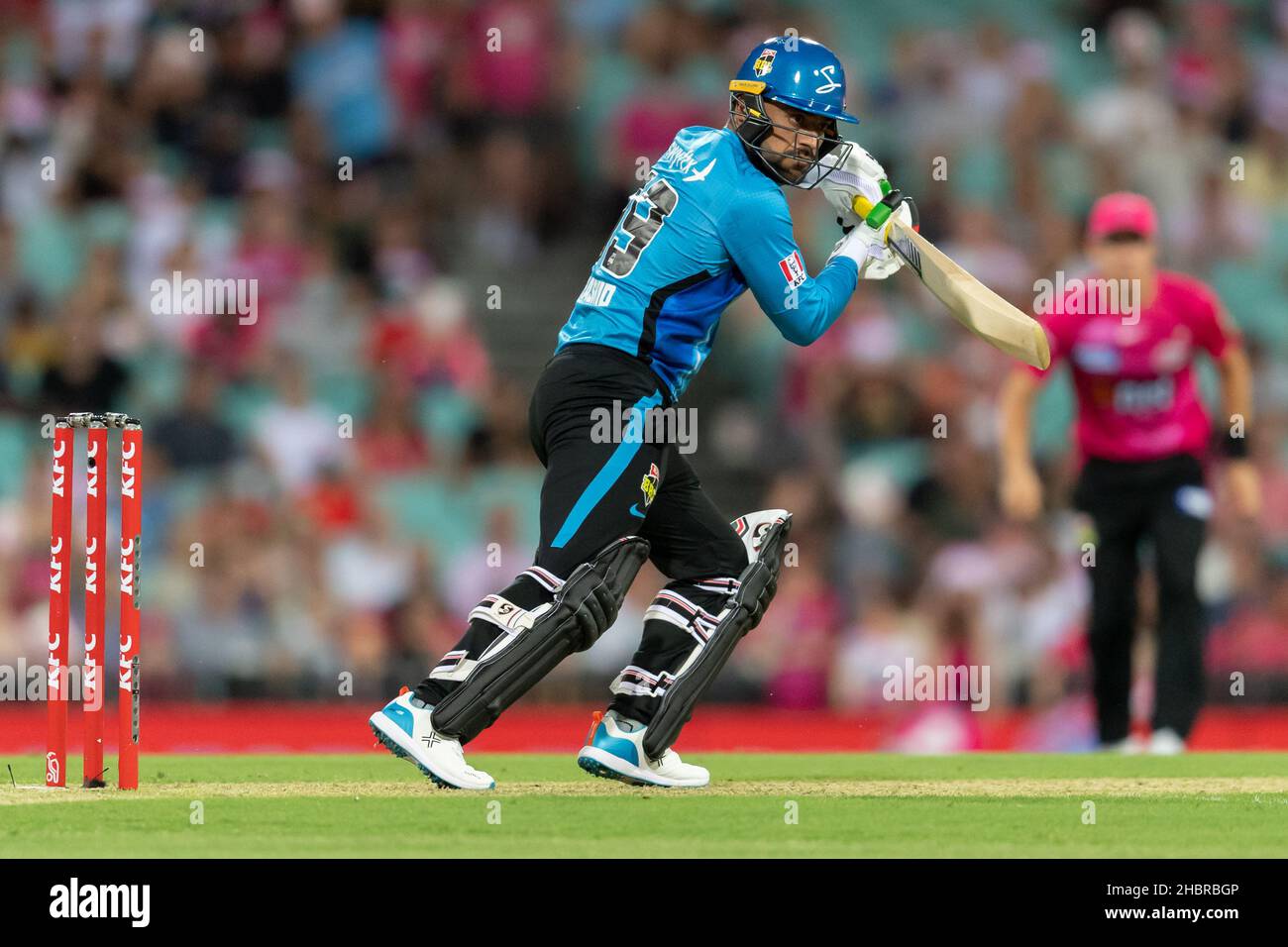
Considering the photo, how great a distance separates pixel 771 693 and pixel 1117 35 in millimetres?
5959

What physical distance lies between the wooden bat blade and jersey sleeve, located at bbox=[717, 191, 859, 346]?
1.60 feet

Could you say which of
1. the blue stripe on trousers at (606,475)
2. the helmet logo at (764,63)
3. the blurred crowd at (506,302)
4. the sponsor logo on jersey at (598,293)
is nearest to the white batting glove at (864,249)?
the helmet logo at (764,63)

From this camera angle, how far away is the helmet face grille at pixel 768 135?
7.02 metres

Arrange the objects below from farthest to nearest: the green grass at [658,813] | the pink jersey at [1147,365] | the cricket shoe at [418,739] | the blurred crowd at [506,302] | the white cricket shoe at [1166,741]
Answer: the blurred crowd at [506,302] < the pink jersey at [1147,365] < the white cricket shoe at [1166,741] < the cricket shoe at [418,739] < the green grass at [658,813]

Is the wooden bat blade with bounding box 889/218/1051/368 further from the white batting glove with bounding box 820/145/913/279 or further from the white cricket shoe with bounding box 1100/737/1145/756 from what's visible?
the white cricket shoe with bounding box 1100/737/1145/756

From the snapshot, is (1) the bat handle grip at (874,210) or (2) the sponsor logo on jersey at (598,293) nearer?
(2) the sponsor logo on jersey at (598,293)

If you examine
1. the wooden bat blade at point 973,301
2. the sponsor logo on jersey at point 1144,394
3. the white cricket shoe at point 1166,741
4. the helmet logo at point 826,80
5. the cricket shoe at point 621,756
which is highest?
the helmet logo at point 826,80

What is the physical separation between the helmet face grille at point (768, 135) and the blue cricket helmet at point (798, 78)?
4 centimetres

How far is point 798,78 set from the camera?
6988 millimetres

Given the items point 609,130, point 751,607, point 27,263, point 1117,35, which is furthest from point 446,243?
point 751,607

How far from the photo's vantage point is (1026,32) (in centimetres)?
1529

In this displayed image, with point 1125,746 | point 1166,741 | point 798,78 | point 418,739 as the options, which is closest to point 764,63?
point 798,78

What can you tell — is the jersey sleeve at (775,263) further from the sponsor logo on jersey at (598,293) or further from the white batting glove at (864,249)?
the sponsor logo on jersey at (598,293)

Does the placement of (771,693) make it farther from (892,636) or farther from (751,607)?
(751,607)
